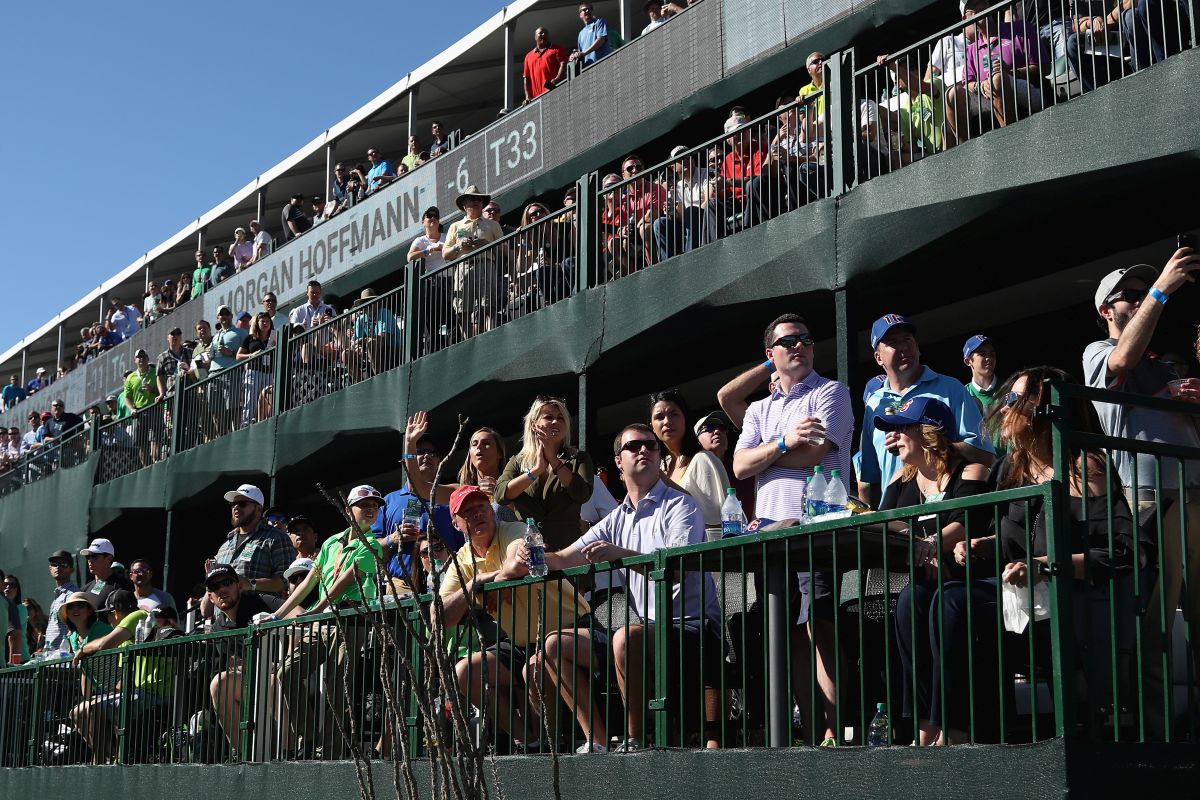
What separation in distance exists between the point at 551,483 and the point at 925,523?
10.6 feet

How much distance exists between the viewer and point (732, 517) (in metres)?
6.96

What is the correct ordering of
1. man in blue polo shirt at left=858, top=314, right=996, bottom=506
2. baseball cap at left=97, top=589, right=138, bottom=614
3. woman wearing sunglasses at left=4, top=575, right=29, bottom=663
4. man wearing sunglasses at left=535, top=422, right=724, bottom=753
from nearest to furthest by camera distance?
man wearing sunglasses at left=535, top=422, right=724, bottom=753 < man in blue polo shirt at left=858, top=314, right=996, bottom=506 < baseball cap at left=97, top=589, right=138, bottom=614 < woman wearing sunglasses at left=4, top=575, right=29, bottom=663

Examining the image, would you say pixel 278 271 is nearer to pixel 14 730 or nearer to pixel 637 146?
pixel 637 146

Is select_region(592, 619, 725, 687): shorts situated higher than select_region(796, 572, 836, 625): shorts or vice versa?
select_region(796, 572, 836, 625): shorts

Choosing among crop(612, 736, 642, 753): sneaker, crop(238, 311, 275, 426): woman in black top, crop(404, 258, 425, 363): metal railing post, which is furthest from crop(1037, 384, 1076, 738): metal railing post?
crop(238, 311, 275, 426): woman in black top

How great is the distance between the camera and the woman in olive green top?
28.1 feet

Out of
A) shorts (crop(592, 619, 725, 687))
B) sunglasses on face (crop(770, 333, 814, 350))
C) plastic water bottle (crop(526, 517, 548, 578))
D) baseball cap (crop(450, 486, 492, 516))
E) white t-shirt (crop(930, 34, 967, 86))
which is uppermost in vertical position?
white t-shirt (crop(930, 34, 967, 86))

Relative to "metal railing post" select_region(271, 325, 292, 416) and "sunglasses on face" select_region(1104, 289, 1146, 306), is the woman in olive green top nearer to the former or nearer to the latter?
"sunglasses on face" select_region(1104, 289, 1146, 306)

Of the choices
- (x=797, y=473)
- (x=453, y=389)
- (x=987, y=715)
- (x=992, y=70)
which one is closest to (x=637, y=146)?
(x=453, y=389)

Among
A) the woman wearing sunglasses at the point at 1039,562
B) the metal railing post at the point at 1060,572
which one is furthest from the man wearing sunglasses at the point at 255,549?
the metal railing post at the point at 1060,572

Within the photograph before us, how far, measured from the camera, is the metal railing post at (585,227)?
1313 centimetres

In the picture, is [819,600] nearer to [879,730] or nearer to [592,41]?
[879,730]

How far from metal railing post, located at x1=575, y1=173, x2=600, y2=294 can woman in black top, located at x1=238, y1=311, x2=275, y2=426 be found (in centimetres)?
592

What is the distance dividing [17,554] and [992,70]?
767 inches
